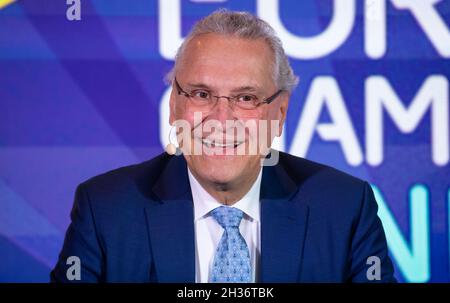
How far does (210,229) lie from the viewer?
2109mm

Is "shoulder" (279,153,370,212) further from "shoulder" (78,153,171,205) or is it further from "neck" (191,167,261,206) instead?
"shoulder" (78,153,171,205)

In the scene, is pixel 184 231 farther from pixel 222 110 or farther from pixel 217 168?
pixel 222 110

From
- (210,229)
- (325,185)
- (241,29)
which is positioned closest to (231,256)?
(210,229)

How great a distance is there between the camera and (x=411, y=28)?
238 cm

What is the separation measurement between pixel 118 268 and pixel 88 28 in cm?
82

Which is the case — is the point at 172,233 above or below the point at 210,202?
below

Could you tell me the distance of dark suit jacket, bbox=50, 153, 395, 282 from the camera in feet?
6.71

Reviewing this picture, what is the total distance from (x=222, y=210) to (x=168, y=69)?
561 millimetres

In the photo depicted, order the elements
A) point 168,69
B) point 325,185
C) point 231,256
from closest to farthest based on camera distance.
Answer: point 231,256
point 325,185
point 168,69

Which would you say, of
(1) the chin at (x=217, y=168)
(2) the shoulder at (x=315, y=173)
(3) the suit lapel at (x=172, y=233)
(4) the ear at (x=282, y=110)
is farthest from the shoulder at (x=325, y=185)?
(3) the suit lapel at (x=172, y=233)

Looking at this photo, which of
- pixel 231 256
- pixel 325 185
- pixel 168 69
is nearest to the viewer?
pixel 231 256

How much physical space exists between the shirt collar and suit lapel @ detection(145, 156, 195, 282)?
0.09 ft

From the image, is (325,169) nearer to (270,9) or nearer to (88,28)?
(270,9)
